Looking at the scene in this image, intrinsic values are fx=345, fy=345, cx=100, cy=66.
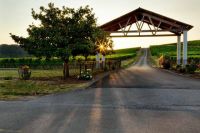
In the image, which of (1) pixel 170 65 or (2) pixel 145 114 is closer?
(2) pixel 145 114

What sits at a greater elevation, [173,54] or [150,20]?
[150,20]

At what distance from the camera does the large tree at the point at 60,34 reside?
24656 millimetres

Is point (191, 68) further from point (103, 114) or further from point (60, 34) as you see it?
point (103, 114)

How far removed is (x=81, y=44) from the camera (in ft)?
81.4

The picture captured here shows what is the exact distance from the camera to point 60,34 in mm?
24984

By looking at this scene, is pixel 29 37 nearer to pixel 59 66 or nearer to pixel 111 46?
pixel 111 46

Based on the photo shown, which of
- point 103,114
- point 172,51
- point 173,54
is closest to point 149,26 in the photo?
point 103,114

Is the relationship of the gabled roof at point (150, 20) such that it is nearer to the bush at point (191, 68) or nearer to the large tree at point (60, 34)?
the bush at point (191, 68)

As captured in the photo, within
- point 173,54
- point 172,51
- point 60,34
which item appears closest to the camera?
point 60,34

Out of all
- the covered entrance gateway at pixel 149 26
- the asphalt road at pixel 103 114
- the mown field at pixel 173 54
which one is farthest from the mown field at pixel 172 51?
the asphalt road at pixel 103 114

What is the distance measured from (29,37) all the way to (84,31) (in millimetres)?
4057

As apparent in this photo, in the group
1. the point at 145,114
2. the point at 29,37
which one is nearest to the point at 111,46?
the point at 29,37

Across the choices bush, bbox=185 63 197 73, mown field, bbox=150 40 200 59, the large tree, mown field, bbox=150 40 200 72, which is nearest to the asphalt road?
the large tree

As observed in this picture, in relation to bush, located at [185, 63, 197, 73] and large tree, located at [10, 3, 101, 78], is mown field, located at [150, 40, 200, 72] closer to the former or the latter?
bush, located at [185, 63, 197, 73]
